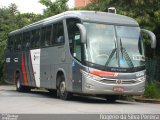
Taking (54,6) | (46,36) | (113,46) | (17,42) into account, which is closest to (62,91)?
(113,46)

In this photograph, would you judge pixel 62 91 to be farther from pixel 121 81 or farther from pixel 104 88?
pixel 121 81

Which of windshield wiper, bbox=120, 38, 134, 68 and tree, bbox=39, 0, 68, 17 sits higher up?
tree, bbox=39, 0, 68, 17

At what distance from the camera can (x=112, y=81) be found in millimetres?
17328

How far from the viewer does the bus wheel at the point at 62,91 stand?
18875mm

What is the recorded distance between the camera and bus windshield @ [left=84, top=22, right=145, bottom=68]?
17344 millimetres

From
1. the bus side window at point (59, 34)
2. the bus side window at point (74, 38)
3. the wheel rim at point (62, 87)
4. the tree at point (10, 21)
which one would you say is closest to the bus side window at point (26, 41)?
the bus side window at point (59, 34)

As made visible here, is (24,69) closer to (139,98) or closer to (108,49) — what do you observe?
(139,98)

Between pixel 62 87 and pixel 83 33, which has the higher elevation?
pixel 83 33

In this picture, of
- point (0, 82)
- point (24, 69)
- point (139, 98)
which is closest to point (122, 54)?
point (139, 98)

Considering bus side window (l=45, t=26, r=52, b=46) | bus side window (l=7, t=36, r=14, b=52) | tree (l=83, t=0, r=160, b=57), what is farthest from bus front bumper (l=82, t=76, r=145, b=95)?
bus side window (l=7, t=36, r=14, b=52)

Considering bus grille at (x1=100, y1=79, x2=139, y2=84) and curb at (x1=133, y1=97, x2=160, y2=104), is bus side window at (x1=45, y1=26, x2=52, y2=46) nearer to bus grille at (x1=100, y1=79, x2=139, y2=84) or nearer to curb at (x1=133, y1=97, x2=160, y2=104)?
curb at (x1=133, y1=97, x2=160, y2=104)

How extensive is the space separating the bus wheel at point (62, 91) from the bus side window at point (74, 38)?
1.64m

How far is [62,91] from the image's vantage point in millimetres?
19266

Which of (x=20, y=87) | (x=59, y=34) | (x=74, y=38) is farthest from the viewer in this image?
(x=20, y=87)
